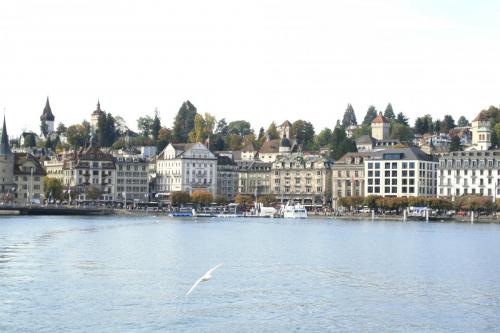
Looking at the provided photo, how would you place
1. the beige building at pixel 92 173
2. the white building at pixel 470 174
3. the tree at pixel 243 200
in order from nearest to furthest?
the white building at pixel 470 174, the tree at pixel 243 200, the beige building at pixel 92 173

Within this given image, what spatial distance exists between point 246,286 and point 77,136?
157m

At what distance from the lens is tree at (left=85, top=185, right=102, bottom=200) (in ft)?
506

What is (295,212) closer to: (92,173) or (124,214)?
(124,214)

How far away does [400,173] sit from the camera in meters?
137

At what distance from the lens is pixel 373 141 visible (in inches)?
6929

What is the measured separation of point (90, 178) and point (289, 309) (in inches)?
4915

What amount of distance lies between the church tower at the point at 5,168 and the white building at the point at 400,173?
47774 mm

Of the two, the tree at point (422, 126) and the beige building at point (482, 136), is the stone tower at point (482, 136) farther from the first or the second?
the tree at point (422, 126)

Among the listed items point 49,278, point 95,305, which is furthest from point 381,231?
point 95,305

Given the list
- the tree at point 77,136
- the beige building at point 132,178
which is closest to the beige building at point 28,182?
the beige building at point 132,178

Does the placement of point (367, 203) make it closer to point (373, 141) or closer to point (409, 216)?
point (409, 216)

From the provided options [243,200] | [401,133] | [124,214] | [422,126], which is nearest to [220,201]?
[243,200]

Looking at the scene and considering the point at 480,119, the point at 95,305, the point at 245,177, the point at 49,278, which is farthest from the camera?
the point at 245,177

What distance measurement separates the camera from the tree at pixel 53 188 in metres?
152
